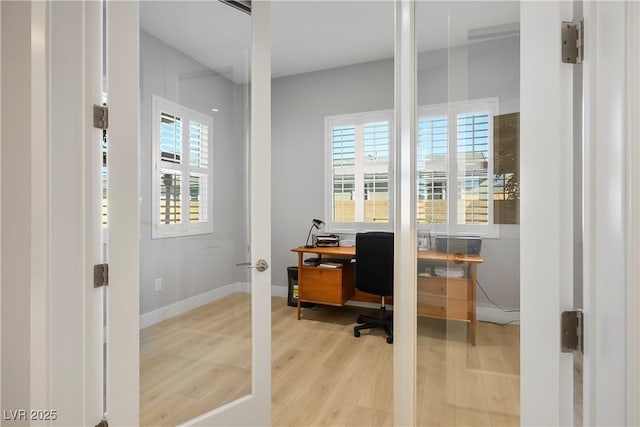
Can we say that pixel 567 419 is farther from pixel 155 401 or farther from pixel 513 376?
pixel 155 401

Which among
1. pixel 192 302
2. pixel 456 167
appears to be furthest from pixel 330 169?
pixel 456 167

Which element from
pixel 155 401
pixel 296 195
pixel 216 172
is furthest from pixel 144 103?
pixel 296 195

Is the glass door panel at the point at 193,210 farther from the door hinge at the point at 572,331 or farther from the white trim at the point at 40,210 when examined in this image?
the door hinge at the point at 572,331

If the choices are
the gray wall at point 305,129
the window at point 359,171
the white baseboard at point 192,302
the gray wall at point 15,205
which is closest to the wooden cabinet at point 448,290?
the white baseboard at point 192,302

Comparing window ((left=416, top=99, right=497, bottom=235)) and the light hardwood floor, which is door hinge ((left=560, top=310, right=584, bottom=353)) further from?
window ((left=416, top=99, right=497, bottom=235))

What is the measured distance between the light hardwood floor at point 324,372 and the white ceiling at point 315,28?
98 centimetres

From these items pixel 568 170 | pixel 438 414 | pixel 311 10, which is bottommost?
pixel 438 414

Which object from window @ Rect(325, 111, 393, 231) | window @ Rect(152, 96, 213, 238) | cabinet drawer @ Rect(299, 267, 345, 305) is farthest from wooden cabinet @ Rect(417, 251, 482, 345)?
window @ Rect(325, 111, 393, 231)

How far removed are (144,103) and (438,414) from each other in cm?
179

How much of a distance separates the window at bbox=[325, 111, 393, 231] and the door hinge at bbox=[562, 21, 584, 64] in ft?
9.62

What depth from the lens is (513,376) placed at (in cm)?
85

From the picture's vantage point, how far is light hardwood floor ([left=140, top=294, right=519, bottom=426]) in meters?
0.94

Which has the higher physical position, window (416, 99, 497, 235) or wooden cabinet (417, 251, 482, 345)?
window (416, 99, 497, 235)

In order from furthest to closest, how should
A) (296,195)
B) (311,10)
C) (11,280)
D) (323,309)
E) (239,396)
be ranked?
(296,195), (323,309), (311,10), (239,396), (11,280)
